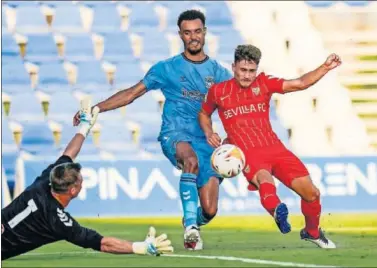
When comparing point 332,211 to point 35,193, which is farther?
point 332,211

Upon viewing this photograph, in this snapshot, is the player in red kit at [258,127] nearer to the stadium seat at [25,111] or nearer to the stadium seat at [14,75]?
the stadium seat at [25,111]

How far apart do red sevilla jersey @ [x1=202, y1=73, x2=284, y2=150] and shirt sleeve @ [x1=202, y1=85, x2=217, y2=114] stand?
0.02m

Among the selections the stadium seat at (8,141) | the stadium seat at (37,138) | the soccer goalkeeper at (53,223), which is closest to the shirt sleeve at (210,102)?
the soccer goalkeeper at (53,223)

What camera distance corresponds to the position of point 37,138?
19.5m

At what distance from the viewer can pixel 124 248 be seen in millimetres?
8523

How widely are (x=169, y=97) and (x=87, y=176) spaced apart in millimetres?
6398

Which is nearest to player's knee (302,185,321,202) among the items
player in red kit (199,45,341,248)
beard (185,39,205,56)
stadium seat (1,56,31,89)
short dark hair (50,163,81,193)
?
player in red kit (199,45,341,248)

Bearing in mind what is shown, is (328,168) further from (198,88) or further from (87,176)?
(198,88)

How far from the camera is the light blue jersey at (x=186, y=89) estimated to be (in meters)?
10.9

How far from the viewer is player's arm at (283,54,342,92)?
393 inches

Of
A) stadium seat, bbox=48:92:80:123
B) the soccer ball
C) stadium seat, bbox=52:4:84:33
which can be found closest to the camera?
the soccer ball

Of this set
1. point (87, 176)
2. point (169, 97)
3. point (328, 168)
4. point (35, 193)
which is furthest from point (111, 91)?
point (35, 193)

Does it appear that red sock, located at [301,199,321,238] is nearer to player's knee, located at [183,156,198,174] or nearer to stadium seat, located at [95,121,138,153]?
player's knee, located at [183,156,198,174]

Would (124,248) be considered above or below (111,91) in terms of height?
below
